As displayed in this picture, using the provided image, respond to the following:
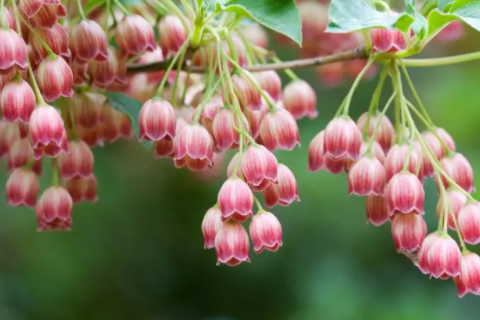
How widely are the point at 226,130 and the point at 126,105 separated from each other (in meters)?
0.34

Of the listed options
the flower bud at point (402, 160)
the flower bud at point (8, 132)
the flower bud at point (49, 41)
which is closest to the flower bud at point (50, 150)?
the flower bud at point (49, 41)

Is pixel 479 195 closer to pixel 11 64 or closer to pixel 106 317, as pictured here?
pixel 106 317

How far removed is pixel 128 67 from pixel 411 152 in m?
0.62

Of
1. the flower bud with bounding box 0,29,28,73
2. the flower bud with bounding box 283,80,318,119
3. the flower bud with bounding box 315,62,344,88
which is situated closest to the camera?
the flower bud with bounding box 0,29,28,73

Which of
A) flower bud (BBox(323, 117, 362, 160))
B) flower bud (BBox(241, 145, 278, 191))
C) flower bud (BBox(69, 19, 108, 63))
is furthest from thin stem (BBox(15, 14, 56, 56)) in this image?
→ flower bud (BBox(323, 117, 362, 160))

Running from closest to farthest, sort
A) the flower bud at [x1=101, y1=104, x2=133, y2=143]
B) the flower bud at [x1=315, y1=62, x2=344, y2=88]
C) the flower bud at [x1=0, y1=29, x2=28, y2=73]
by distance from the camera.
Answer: the flower bud at [x1=0, y1=29, x2=28, y2=73] < the flower bud at [x1=101, y1=104, x2=133, y2=143] < the flower bud at [x1=315, y1=62, x2=344, y2=88]

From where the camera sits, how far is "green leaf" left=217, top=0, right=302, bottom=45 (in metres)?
1.34

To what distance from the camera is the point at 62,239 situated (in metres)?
3.92

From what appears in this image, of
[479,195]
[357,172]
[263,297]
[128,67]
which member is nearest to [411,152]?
[357,172]

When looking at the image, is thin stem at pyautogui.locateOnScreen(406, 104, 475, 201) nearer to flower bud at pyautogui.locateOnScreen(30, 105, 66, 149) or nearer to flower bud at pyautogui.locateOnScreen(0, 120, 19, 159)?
flower bud at pyautogui.locateOnScreen(30, 105, 66, 149)

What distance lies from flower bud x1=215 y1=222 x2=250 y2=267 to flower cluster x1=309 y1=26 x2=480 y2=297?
23 cm

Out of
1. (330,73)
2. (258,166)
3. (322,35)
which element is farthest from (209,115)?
(330,73)

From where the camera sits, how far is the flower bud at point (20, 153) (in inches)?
63.9

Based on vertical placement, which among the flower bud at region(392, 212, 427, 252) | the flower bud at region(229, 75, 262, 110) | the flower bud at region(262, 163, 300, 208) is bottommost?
the flower bud at region(392, 212, 427, 252)
